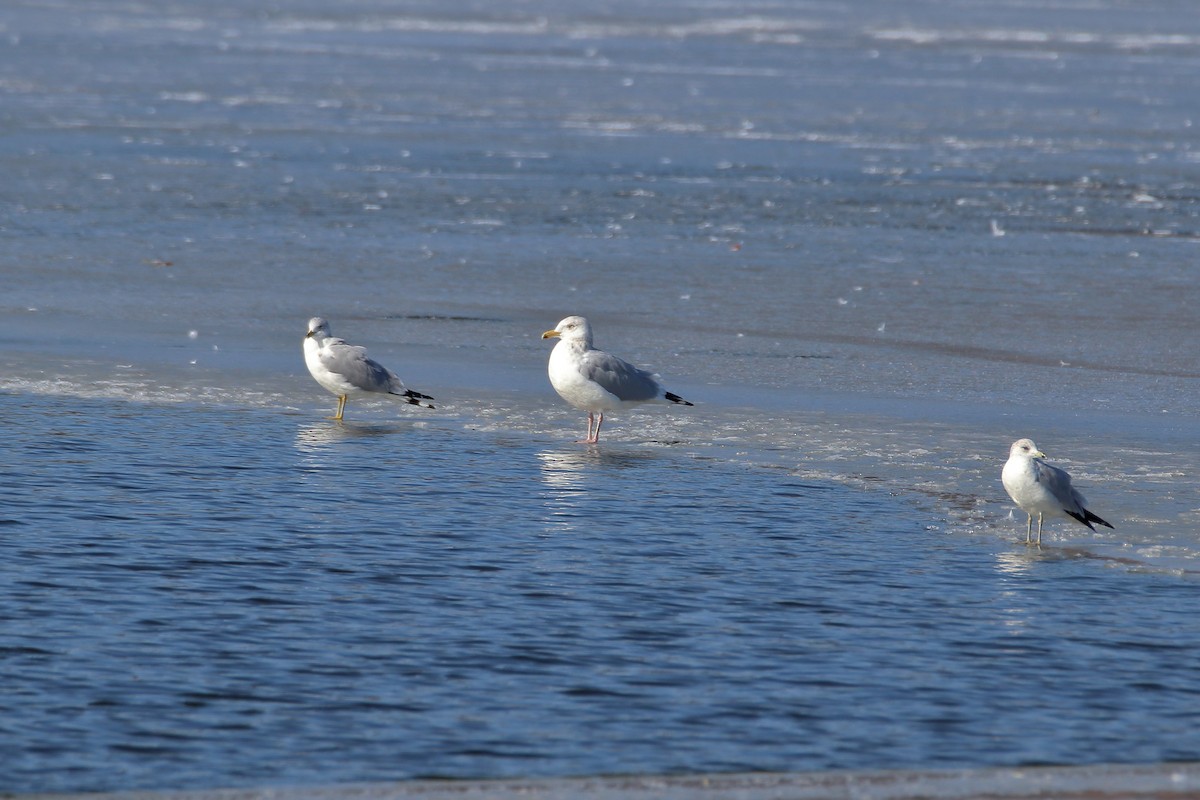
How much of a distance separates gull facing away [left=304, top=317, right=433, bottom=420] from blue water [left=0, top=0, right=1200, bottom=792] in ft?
0.78

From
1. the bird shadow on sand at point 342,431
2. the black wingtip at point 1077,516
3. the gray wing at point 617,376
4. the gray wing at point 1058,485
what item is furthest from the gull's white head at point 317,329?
the black wingtip at point 1077,516

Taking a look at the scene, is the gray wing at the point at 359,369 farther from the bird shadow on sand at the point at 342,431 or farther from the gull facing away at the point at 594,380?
the gull facing away at the point at 594,380

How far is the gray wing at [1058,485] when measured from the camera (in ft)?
27.6

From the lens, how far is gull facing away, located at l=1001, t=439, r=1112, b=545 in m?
8.42

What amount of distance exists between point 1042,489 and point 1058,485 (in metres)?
0.08

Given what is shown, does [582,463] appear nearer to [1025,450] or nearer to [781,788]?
[1025,450]

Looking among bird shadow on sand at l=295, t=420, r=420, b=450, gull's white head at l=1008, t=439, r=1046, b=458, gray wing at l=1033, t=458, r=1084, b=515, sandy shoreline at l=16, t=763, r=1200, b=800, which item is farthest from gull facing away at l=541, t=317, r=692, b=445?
sandy shoreline at l=16, t=763, r=1200, b=800

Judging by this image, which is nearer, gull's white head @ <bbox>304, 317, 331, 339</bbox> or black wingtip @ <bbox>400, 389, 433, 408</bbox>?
black wingtip @ <bbox>400, 389, 433, 408</bbox>

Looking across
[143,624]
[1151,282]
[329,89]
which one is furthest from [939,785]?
[329,89]

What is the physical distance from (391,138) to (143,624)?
A: 2235cm

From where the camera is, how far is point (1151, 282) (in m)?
17.1

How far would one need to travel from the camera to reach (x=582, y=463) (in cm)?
1020

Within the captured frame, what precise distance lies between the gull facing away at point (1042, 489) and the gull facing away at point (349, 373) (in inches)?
158

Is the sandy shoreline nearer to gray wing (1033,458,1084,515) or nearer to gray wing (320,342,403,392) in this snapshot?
gray wing (1033,458,1084,515)
